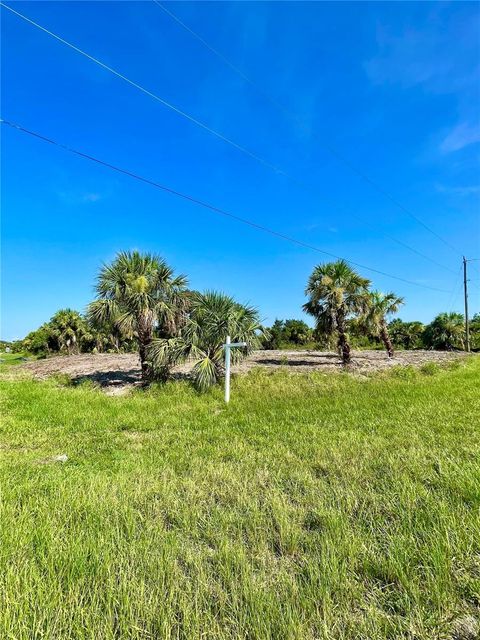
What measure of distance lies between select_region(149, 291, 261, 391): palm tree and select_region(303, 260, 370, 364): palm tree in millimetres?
5673

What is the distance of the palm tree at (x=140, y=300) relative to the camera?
11578 millimetres

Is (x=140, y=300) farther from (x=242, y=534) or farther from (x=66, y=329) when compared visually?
(x=66, y=329)

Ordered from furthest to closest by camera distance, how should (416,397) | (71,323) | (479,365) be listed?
(71,323)
(479,365)
(416,397)

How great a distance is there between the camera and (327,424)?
684 centimetres

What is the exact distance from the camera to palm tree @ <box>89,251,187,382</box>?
1158cm

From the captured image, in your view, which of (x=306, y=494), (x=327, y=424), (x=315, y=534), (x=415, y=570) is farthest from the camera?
(x=327, y=424)

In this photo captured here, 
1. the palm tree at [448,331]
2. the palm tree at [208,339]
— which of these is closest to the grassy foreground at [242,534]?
the palm tree at [208,339]

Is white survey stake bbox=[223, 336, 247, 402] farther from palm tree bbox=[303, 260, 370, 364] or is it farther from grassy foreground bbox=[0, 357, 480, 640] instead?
palm tree bbox=[303, 260, 370, 364]

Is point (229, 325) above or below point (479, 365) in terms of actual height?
above

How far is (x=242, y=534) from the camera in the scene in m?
2.80

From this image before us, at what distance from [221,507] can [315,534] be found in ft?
3.23

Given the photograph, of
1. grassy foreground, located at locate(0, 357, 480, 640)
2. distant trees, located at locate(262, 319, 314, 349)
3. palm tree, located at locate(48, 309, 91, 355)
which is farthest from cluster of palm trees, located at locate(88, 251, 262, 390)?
distant trees, located at locate(262, 319, 314, 349)

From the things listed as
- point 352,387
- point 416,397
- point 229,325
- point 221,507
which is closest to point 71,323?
point 229,325

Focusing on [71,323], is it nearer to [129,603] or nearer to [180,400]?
[180,400]
